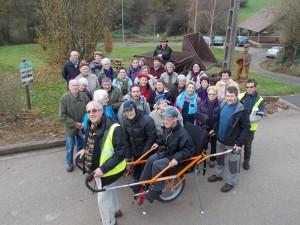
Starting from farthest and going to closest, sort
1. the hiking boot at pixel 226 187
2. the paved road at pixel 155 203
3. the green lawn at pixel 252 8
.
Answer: the green lawn at pixel 252 8
the hiking boot at pixel 226 187
the paved road at pixel 155 203

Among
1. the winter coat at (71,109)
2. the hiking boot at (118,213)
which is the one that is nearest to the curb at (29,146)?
the winter coat at (71,109)

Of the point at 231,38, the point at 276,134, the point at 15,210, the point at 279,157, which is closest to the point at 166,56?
the point at 231,38

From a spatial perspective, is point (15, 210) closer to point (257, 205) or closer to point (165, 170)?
point (165, 170)

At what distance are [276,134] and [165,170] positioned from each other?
14.0 feet

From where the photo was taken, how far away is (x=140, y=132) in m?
4.45

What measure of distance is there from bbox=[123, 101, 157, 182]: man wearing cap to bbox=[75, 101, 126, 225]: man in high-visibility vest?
0.67 meters

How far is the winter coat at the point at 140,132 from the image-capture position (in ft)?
14.4

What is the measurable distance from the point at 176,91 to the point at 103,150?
2.68 metres

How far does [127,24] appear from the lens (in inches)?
2051

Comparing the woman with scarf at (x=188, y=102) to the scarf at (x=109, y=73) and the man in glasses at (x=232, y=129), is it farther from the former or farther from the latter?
the scarf at (x=109, y=73)

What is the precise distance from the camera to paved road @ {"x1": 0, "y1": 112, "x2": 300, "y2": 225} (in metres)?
4.21

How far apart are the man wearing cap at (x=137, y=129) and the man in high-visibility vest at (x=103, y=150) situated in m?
0.67

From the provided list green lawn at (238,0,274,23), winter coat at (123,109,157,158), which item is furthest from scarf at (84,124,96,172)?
green lawn at (238,0,274,23)

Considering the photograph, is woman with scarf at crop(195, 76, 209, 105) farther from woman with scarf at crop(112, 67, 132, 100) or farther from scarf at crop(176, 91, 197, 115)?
woman with scarf at crop(112, 67, 132, 100)
